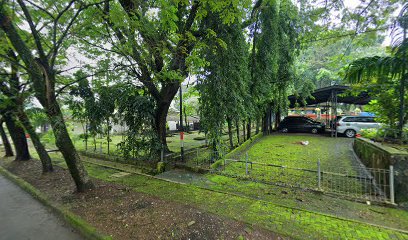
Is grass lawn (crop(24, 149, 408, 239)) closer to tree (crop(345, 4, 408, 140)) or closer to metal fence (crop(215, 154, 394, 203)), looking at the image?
metal fence (crop(215, 154, 394, 203))

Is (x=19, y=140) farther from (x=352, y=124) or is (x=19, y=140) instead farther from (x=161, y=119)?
(x=352, y=124)

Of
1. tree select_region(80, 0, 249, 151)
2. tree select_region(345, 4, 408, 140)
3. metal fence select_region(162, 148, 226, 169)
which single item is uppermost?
tree select_region(80, 0, 249, 151)

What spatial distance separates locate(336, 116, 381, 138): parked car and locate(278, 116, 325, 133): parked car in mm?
2025

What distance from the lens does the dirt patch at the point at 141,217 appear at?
9.55ft

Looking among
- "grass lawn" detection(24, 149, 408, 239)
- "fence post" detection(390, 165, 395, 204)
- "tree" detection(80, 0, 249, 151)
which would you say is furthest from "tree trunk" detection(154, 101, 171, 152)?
"fence post" detection(390, 165, 395, 204)

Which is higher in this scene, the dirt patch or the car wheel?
the car wheel

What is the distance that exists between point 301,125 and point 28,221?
16.3 meters

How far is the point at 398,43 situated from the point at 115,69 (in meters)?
7.04

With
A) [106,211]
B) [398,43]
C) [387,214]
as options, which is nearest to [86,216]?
[106,211]

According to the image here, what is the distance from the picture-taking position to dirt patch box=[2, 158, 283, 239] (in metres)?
2.91

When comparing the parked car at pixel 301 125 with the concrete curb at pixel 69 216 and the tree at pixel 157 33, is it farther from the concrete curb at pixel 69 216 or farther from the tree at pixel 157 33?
the concrete curb at pixel 69 216

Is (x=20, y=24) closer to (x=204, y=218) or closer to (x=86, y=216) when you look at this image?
(x=86, y=216)

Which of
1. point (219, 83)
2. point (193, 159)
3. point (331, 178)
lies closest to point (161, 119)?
point (193, 159)

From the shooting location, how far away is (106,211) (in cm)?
370
